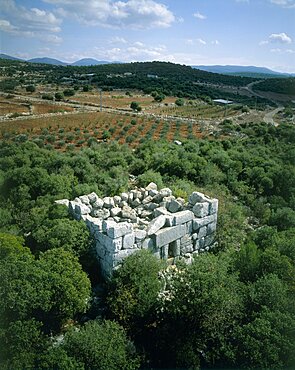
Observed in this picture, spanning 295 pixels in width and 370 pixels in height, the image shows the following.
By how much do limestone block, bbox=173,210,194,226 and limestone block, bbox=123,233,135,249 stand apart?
194 cm

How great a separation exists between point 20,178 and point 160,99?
57893 millimetres

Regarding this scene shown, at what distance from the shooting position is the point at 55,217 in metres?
14.0

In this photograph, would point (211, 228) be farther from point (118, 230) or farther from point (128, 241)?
point (118, 230)

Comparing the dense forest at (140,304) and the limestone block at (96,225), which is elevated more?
the limestone block at (96,225)

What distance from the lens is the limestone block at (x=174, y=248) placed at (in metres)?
13.6

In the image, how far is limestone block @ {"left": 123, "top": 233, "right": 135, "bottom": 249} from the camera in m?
11.9

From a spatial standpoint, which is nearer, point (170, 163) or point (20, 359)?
point (20, 359)

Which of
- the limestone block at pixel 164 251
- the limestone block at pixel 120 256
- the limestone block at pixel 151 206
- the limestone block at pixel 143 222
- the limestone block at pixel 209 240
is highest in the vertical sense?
the limestone block at pixel 151 206

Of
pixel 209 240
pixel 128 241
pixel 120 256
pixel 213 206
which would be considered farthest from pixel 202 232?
pixel 120 256

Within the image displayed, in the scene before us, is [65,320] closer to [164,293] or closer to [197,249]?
[164,293]

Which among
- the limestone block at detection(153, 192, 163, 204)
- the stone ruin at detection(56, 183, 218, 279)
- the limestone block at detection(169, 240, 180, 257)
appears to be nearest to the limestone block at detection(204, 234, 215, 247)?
the stone ruin at detection(56, 183, 218, 279)

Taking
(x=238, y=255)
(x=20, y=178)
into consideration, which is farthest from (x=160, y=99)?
(x=238, y=255)

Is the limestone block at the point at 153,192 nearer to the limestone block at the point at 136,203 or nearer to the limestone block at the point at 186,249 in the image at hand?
the limestone block at the point at 136,203

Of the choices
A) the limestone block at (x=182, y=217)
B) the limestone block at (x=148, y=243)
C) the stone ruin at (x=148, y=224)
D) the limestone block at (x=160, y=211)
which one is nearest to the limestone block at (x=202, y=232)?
the stone ruin at (x=148, y=224)
